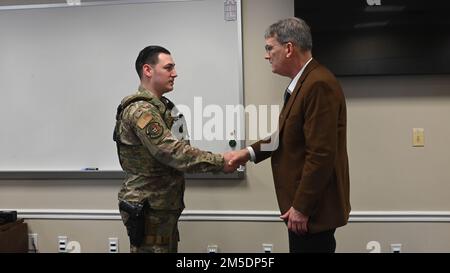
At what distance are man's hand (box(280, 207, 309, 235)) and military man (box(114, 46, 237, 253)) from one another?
41cm

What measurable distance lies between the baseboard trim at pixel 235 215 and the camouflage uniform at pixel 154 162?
0.80m

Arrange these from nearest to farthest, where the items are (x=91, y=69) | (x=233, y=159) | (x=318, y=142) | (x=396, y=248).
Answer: (x=318, y=142) < (x=233, y=159) < (x=396, y=248) < (x=91, y=69)

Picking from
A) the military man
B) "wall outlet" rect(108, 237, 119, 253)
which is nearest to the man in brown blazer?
the military man

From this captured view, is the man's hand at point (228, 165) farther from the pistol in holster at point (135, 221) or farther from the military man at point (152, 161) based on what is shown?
the pistol in holster at point (135, 221)

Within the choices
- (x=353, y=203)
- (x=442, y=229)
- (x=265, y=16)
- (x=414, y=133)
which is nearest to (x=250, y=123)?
(x=265, y=16)

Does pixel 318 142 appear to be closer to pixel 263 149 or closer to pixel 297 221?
pixel 297 221

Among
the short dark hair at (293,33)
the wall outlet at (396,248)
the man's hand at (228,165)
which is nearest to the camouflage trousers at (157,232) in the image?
the man's hand at (228,165)

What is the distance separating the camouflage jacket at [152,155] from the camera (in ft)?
5.12

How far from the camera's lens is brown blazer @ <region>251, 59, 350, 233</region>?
135 centimetres

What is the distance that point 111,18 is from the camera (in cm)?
248

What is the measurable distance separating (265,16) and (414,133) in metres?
1.25

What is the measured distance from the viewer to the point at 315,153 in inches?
53.0

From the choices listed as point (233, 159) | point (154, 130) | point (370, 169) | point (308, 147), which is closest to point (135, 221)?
point (154, 130)
